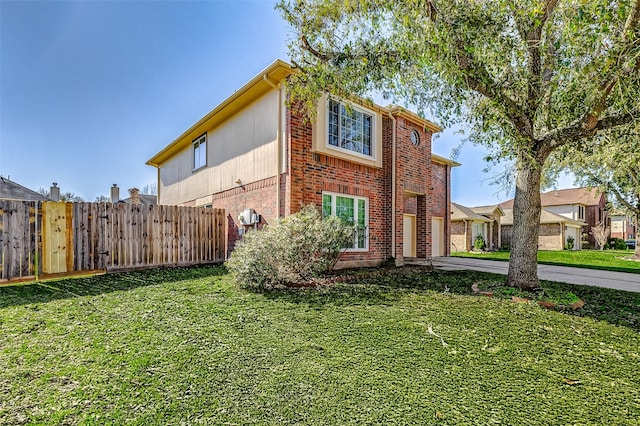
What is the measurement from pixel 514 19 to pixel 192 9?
831cm

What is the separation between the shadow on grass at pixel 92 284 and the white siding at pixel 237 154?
3421 millimetres

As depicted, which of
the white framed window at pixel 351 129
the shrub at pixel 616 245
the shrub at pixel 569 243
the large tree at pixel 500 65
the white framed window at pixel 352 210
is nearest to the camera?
the large tree at pixel 500 65

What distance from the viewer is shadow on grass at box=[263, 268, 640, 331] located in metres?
5.77

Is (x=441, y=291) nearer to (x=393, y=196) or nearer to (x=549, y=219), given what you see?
(x=393, y=196)

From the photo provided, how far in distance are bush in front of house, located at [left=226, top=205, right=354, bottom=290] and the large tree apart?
3.33m

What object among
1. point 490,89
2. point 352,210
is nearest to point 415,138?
point 352,210

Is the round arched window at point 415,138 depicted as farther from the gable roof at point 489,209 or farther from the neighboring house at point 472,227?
the gable roof at point 489,209

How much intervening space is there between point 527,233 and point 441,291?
2465mm

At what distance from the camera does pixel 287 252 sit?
672 centimetres

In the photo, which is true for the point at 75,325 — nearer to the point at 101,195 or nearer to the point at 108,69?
the point at 108,69

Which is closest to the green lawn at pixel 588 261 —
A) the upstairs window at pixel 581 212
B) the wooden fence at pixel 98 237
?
the upstairs window at pixel 581 212

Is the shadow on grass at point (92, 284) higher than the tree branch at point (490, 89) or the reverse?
the reverse

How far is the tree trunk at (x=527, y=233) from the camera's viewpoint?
725 cm

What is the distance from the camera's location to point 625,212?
22.0m
